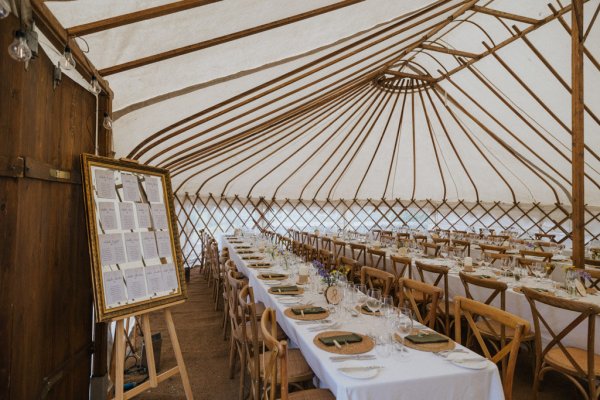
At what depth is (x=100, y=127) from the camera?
107 inches

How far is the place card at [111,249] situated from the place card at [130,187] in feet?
0.91

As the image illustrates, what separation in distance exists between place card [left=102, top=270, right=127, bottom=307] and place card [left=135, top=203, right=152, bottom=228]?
37cm

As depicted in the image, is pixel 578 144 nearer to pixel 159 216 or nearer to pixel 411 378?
pixel 411 378

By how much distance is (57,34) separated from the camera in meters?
1.79

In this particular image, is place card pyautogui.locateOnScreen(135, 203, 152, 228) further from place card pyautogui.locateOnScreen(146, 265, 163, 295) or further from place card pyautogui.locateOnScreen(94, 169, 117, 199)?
place card pyautogui.locateOnScreen(146, 265, 163, 295)

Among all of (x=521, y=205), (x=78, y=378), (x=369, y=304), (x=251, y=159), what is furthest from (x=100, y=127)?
(x=521, y=205)

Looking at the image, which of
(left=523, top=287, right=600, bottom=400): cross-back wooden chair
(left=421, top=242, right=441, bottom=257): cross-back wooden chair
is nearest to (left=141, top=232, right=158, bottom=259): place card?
(left=523, top=287, right=600, bottom=400): cross-back wooden chair

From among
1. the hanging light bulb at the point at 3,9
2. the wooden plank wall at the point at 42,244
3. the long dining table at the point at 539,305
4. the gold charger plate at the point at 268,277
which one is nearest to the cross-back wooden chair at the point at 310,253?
the gold charger plate at the point at 268,277

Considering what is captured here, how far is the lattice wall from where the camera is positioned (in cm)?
890

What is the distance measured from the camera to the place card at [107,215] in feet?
6.93

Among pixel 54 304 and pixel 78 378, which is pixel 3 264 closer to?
pixel 54 304

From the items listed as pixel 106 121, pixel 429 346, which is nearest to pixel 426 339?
pixel 429 346

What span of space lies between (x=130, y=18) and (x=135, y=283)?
5.09ft

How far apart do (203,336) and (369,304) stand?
103 inches
